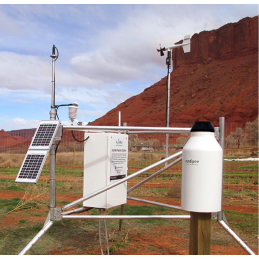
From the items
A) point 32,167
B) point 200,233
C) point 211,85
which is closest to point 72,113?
point 32,167

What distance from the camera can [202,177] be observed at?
2449 millimetres

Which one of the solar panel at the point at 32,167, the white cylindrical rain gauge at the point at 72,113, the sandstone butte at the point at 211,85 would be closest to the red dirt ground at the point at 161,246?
the solar panel at the point at 32,167

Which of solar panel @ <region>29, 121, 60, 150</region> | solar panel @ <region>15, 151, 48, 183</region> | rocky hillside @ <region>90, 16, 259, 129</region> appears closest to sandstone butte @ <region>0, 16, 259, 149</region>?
rocky hillside @ <region>90, 16, 259, 129</region>

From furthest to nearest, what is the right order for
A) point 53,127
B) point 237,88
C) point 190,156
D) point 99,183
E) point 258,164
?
1. point 237,88
2. point 258,164
3. point 99,183
4. point 53,127
5. point 190,156

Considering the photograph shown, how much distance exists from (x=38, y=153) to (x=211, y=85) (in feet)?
242

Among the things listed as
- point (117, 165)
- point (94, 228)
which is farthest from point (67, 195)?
point (117, 165)

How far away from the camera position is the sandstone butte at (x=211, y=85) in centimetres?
6106

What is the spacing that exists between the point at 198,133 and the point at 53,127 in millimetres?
1743

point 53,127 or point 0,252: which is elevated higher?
point 53,127

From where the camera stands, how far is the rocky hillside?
61.2 m

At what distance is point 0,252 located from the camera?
422cm

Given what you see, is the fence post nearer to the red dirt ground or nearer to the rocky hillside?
the red dirt ground

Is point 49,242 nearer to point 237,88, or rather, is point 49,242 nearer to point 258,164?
point 258,164

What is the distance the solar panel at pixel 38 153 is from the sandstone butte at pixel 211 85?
51.5 m
